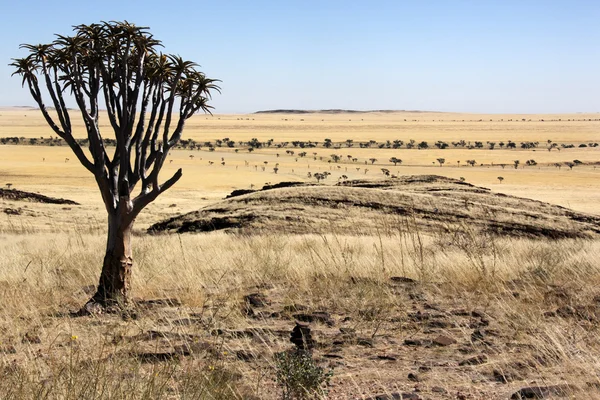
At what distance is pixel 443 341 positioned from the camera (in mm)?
5281

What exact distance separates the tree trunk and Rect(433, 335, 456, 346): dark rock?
3.27 m

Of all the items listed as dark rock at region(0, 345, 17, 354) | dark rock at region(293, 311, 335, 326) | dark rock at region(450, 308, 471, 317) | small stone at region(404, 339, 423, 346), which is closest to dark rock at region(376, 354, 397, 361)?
small stone at region(404, 339, 423, 346)

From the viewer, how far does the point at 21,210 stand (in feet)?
68.3

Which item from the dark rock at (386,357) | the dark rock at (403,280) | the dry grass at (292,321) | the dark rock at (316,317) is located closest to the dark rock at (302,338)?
the dry grass at (292,321)

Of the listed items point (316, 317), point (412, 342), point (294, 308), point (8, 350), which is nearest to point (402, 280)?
point (294, 308)

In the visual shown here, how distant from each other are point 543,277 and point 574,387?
3.84 metres

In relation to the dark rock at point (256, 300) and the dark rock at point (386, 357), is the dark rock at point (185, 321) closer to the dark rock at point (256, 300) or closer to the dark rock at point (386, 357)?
the dark rock at point (256, 300)

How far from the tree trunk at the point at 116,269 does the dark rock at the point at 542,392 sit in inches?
164

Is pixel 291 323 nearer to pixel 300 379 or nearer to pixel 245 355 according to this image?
pixel 245 355

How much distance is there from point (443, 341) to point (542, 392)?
51.9 inches

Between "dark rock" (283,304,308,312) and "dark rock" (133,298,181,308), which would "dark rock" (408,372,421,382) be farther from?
"dark rock" (133,298,181,308)

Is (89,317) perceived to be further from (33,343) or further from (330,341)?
(330,341)

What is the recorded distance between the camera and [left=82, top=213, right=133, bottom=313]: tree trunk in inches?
265

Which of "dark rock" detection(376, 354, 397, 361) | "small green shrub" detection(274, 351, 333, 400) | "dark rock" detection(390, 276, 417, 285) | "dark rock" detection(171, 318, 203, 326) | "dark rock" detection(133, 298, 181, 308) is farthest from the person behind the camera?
"dark rock" detection(390, 276, 417, 285)
